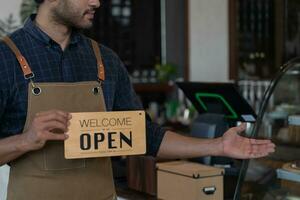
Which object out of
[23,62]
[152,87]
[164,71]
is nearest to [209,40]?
[164,71]

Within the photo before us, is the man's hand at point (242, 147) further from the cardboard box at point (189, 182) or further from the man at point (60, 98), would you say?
the cardboard box at point (189, 182)

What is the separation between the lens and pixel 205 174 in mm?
2242

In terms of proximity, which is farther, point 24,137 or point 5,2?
point 5,2

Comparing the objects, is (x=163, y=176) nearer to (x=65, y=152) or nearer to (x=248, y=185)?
(x=248, y=185)

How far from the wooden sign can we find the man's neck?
294mm

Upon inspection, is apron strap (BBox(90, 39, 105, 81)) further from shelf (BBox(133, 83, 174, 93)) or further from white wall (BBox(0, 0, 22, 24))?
shelf (BBox(133, 83, 174, 93))

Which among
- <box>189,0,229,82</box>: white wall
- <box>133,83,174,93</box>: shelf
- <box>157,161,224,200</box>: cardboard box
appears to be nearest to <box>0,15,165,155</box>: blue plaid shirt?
<box>157,161,224,200</box>: cardboard box

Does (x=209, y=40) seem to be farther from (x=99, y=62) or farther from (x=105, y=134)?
(x=105, y=134)

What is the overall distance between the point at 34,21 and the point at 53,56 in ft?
0.41

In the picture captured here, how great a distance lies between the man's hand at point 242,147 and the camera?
1.73 meters

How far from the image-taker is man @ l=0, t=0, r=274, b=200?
64.2 inches

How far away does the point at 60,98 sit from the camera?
1.66 meters

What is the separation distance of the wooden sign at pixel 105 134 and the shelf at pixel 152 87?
4.12 meters

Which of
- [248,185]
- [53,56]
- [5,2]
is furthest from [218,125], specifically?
[5,2]
